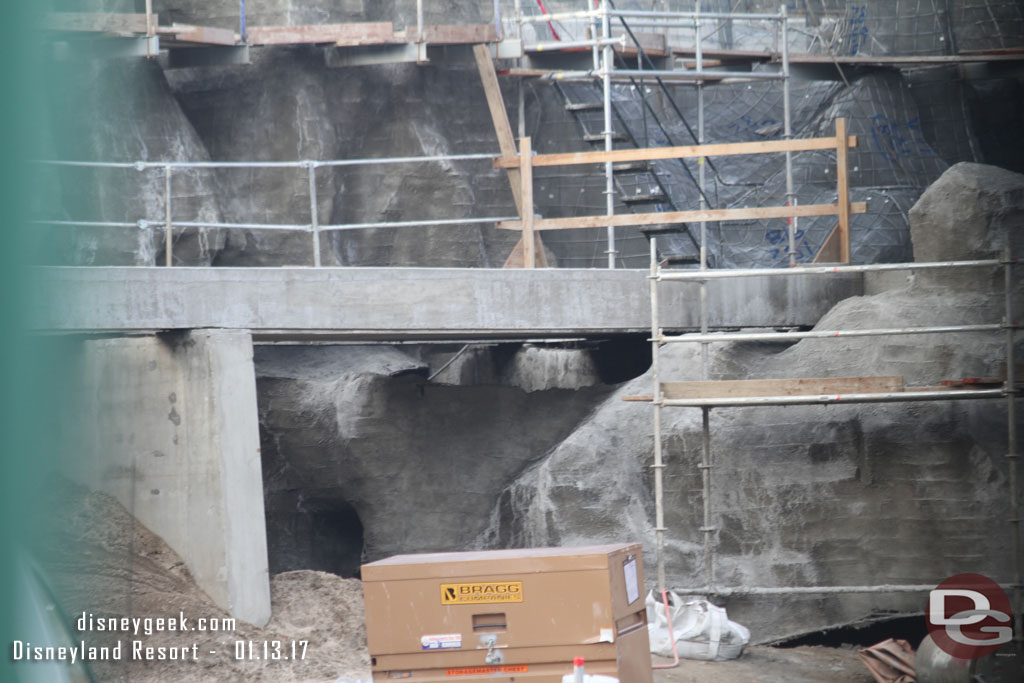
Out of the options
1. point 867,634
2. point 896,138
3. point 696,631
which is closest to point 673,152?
point 696,631

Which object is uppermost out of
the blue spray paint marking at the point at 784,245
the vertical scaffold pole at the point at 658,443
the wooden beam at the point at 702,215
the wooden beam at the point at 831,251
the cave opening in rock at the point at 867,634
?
the blue spray paint marking at the point at 784,245

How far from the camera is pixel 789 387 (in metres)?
8.34

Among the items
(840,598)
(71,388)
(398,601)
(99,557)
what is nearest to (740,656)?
(840,598)

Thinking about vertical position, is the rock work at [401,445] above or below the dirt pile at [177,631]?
above

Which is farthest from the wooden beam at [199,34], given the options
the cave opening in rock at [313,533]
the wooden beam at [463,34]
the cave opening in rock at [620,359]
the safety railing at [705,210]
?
the cave opening in rock at [620,359]

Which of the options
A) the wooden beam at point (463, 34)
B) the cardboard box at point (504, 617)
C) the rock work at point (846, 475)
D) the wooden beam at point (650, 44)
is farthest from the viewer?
the wooden beam at point (650, 44)

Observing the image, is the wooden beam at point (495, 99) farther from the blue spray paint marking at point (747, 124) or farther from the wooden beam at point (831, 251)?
the blue spray paint marking at point (747, 124)

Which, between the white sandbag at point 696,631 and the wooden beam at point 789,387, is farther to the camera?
the wooden beam at point 789,387

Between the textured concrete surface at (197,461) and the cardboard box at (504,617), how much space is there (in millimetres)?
2199

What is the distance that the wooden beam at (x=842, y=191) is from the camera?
972 centimetres

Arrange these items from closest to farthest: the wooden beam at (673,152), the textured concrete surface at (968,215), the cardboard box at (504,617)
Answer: the cardboard box at (504,617)
the textured concrete surface at (968,215)
the wooden beam at (673,152)

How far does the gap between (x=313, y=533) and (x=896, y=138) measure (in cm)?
865

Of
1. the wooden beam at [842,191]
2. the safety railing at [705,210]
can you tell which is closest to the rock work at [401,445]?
the safety railing at [705,210]

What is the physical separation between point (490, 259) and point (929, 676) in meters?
8.15
